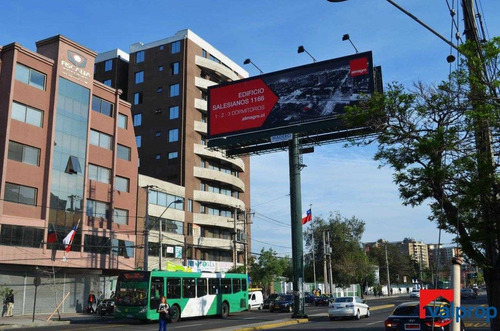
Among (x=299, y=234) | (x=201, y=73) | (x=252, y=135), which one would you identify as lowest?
(x=299, y=234)

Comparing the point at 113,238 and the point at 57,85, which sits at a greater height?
the point at 57,85

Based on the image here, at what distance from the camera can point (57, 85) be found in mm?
42000

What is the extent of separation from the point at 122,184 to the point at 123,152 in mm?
3324

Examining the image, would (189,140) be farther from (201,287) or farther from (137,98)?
(201,287)

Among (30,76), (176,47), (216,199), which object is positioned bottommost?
(216,199)

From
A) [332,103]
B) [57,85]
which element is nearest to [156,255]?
[57,85]

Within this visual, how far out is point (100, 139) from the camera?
47.2 meters

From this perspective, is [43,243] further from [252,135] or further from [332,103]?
[332,103]

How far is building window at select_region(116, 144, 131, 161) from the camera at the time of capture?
49.4 metres

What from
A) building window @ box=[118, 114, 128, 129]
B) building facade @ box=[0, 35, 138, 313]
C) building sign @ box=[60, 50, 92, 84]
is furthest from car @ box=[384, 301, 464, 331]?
building window @ box=[118, 114, 128, 129]

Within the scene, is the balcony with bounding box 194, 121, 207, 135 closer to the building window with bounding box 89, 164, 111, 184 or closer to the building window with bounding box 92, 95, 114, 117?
the building window with bounding box 92, 95, 114, 117

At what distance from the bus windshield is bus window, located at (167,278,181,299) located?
171cm

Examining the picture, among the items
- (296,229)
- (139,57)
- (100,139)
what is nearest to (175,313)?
(296,229)

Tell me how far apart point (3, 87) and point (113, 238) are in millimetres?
16145
